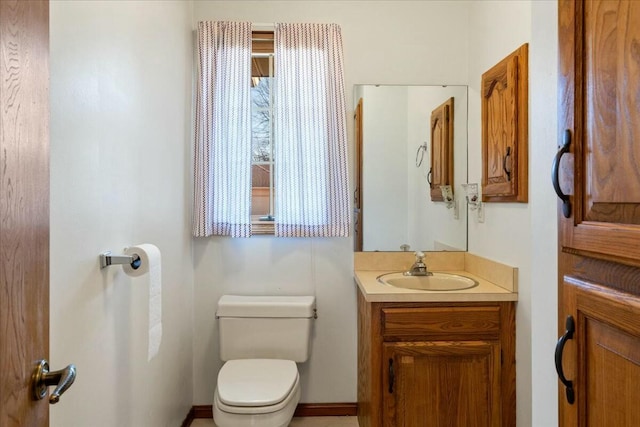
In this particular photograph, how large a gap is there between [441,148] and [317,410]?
5.67ft

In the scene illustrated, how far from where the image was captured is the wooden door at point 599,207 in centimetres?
68

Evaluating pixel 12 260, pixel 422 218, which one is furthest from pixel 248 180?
pixel 12 260

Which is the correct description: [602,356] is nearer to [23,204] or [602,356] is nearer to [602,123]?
[602,123]

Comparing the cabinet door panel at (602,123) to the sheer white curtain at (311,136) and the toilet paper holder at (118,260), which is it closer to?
the toilet paper holder at (118,260)

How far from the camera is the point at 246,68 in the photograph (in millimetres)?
2342

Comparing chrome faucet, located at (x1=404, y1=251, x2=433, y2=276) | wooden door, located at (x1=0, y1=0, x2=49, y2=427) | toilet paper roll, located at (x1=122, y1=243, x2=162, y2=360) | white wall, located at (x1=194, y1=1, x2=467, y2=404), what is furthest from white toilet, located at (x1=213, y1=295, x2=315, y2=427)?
wooden door, located at (x1=0, y1=0, x2=49, y2=427)

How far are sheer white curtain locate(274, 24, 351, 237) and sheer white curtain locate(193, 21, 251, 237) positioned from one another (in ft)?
0.61

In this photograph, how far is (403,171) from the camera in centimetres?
248

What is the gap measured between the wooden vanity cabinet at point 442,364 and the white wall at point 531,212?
8cm

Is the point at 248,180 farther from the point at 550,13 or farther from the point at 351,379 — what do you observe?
the point at 550,13

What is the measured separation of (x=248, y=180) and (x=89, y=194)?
3.77 feet

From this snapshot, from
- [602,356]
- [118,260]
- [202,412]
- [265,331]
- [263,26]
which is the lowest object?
[202,412]

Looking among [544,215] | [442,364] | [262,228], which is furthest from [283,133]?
[544,215]

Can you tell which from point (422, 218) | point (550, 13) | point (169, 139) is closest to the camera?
point (550, 13)
